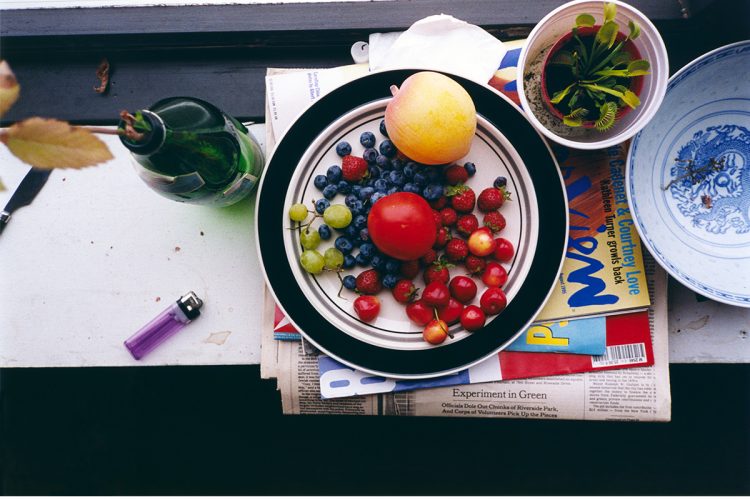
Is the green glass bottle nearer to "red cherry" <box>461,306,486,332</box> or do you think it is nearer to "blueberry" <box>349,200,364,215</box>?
"blueberry" <box>349,200,364,215</box>

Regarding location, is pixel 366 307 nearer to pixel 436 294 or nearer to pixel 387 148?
pixel 436 294

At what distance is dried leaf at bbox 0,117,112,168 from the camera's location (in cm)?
30

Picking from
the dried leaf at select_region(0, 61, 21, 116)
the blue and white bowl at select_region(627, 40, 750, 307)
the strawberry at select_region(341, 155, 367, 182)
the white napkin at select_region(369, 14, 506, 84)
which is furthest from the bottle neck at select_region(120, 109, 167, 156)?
the blue and white bowl at select_region(627, 40, 750, 307)

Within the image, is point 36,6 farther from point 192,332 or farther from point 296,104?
point 192,332

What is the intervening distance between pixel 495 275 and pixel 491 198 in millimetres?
106

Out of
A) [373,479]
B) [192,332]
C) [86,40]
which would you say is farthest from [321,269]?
[373,479]

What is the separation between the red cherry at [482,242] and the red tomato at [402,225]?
0.07 metres

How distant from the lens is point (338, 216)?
0.64 meters

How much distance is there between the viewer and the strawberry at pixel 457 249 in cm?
66

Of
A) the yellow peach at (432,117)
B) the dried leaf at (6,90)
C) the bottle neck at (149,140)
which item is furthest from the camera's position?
the yellow peach at (432,117)

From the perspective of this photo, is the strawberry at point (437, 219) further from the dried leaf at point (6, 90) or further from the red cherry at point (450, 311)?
the dried leaf at point (6, 90)

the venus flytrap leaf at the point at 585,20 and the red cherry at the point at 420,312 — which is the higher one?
the venus flytrap leaf at the point at 585,20

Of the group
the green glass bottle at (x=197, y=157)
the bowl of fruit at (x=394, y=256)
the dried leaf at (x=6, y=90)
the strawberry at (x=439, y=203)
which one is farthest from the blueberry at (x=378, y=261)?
the dried leaf at (x=6, y=90)

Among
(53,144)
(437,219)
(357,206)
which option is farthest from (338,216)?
(53,144)
